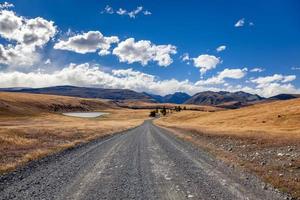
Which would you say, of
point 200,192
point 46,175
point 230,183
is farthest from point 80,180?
point 230,183

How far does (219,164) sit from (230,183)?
18.1 feet

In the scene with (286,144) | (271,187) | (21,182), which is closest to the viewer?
(271,187)

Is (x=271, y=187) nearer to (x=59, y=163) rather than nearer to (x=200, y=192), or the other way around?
(x=200, y=192)

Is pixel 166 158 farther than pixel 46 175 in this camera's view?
Yes

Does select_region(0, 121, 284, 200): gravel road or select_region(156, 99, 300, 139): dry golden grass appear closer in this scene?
select_region(0, 121, 284, 200): gravel road

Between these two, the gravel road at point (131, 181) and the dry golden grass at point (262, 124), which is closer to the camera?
the gravel road at point (131, 181)

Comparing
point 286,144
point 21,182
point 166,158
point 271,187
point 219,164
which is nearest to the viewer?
point 271,187

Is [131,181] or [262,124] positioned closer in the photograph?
[131,181]

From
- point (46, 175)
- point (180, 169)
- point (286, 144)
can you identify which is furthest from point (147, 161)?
point (286, 144)

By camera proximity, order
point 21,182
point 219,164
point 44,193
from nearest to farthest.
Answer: point 44,193 < point 21,182 < point 219,164

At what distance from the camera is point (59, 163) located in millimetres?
19188

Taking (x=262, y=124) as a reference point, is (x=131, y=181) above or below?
above

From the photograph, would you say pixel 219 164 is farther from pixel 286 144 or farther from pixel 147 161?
pixel 286 144

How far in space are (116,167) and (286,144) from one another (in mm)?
17309
